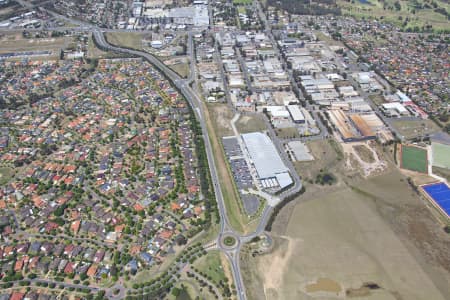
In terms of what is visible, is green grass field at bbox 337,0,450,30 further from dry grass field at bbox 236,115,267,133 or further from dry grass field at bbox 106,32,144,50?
dry grass field at bbox 236,115,267,133

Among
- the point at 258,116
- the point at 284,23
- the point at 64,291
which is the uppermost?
the point at 284,23

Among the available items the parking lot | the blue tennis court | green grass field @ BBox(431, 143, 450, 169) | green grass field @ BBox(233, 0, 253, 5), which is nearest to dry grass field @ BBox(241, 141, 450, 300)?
the blue tennis court

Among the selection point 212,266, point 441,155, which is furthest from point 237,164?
point 441,155

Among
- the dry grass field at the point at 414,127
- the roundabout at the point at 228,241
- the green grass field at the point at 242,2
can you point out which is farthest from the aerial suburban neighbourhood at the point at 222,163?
the green grass field at the point at 242,2

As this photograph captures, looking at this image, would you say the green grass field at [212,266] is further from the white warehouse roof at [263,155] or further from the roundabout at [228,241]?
the white warehouse roof at [263,155]

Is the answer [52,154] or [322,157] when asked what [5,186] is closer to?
[52,154]

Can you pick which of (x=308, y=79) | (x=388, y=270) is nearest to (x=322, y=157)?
(x=388, y=270)
